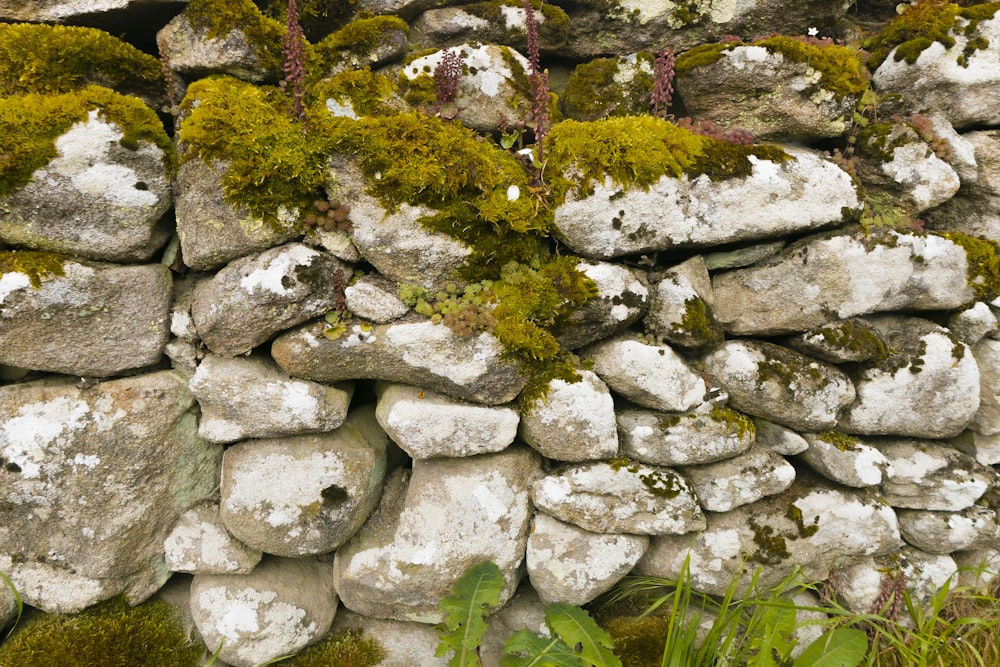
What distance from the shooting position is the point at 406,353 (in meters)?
3.44

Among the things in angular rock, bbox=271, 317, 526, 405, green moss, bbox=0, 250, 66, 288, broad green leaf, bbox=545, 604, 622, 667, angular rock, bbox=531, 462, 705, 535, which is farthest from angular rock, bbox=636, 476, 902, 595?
green moss, bbox=0, 250, 66, 288

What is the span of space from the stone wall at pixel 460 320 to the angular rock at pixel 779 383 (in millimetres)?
24

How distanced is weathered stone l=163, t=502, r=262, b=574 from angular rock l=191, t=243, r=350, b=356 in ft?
4.48

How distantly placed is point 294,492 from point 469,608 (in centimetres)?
148

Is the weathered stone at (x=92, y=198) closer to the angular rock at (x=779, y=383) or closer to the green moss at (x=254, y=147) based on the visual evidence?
the green moss at (x=254, y=147)

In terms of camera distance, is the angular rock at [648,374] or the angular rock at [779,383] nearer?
the angular rock at [648,374]

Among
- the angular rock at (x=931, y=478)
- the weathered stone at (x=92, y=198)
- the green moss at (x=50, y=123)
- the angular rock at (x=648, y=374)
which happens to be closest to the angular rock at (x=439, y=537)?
the angular rock at (x=648, y=374)

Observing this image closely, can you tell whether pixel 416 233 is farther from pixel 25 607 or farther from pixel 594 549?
pixel 25 607

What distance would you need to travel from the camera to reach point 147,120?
3461 millimetres

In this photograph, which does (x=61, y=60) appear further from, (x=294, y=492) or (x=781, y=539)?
(x=781, y=539)

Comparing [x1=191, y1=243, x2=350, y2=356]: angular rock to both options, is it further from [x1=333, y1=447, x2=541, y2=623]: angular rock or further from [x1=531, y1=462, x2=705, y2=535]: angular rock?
[x1=531, y1=462, x2=705, y2=535]: angular rock

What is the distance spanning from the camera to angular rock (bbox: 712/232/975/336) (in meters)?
3.73

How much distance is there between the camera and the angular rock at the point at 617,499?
3652 millimetres

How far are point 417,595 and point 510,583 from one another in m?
0.70
